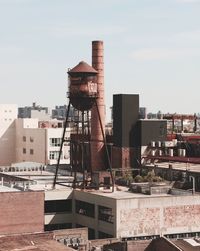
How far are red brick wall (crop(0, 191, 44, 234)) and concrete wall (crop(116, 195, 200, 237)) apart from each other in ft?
29.3

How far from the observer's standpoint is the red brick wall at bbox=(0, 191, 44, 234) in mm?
64125

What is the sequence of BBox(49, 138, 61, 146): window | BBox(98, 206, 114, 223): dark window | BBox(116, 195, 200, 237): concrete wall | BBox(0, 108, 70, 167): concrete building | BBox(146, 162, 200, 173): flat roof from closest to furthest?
BBox(116, 195, 200, 237): concrete wall, BBox(98, 206, 114, 223): dark window, BBox(146, 162, 200, 173): flat roof, BBox(49, 138, 61, 146): window, BBox(0, 108, 70, 167): concrete building

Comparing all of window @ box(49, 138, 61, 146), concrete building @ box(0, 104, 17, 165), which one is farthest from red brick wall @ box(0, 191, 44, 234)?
concrete building @ box(0, 104, 17, 165)

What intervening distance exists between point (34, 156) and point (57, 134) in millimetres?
7650

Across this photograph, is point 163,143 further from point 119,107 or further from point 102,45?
point 102,45

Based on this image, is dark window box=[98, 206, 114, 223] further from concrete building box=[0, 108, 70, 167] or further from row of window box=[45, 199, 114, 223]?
concrete building box=[0, 108, 70, 167]

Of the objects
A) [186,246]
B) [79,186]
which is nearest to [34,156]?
[79,186]

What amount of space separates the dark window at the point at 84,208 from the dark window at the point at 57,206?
4.16 ft

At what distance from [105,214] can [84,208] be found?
5512 mm

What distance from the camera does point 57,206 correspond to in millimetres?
74062

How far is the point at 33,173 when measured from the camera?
315 ft

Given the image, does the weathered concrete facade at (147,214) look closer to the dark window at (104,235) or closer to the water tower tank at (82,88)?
the dark window at (104,235)

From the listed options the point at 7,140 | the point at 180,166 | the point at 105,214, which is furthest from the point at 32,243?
the point at 7,140

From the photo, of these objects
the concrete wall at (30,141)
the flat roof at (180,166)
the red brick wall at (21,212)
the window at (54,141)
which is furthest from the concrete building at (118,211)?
the concrete wall at (30,141)
